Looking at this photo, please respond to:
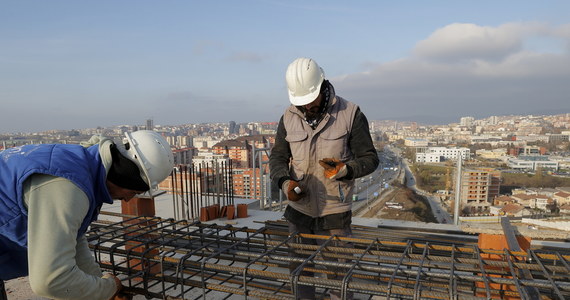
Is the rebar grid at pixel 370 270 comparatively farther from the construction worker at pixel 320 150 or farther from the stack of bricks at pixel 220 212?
the stack of bricks at pixel 220 212

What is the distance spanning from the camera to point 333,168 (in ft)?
7.41

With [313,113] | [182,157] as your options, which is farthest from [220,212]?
[182,157]

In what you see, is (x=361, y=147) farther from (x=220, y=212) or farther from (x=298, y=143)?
(x=220, y=212)

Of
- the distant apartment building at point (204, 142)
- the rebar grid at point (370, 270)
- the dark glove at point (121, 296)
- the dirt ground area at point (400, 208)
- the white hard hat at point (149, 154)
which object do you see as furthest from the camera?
the distant apartment building at point (204, 142)

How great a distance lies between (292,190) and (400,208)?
38.2 metres

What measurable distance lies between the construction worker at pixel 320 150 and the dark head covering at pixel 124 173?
1.00 meters

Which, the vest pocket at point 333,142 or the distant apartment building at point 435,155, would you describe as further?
the distant apartment building at point 435,155

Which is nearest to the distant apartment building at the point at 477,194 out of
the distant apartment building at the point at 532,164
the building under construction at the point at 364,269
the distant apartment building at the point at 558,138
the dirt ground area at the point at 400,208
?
the dirt ground area at the point at 400,208

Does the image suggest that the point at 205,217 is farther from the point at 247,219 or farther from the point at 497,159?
the point at 497,159

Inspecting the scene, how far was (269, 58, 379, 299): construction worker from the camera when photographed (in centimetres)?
240

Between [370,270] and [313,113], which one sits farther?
[313,113]

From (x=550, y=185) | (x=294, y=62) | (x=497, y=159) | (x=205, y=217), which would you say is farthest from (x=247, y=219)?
(x=497, y=159)

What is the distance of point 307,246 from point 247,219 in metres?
3.50

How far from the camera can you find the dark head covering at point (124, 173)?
1.69m
